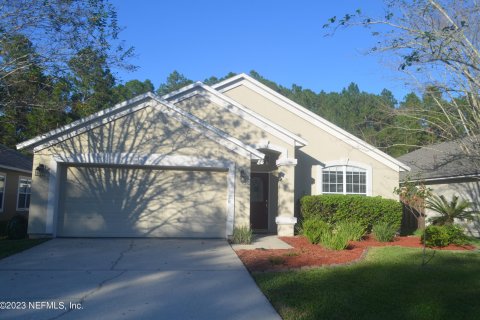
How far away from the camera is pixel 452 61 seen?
10.3 meters

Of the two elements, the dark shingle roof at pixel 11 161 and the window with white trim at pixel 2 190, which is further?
the dark shingle roof at pixel 11 161

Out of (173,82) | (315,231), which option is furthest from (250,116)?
(173,82)

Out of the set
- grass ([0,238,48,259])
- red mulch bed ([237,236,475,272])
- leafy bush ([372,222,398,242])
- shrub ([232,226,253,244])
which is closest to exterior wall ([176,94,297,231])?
red mulch bed ([237,236,475,272])

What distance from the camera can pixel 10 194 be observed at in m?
20.2

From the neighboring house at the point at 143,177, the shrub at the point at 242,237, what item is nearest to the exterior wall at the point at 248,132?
the neighboring house at the point at 143,177

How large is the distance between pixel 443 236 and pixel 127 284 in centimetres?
902

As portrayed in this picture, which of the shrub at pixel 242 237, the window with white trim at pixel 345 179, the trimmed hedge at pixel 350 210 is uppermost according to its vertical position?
the window with white trim at pixel 345 179

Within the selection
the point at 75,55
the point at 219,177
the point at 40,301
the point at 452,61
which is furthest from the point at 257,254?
the point at 75,55

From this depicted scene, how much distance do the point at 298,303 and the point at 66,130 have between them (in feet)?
31.8

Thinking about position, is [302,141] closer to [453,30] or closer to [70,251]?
[453,30]

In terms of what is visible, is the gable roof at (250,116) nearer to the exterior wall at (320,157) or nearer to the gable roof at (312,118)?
the exterior wall at (320,157)

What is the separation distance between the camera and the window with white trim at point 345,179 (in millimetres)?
18016

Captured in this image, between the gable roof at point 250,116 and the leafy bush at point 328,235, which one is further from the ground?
the gable roof at point 250,116

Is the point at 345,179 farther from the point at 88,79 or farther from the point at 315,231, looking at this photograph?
the point at 88,79
